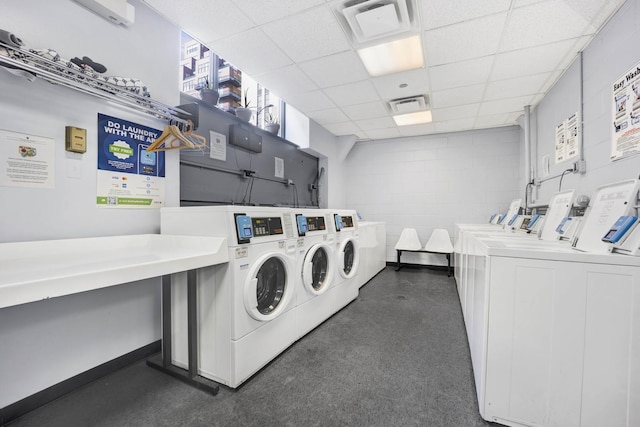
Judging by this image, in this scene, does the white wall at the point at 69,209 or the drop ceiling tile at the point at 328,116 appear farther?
the drop ceiling tile at the point at 328,116

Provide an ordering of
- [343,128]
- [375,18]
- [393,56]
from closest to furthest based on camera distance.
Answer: [375,18] → [393,56] → [343,128]

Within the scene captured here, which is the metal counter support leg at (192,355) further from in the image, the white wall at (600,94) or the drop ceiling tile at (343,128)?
the drop ceiling tile at (343,128)

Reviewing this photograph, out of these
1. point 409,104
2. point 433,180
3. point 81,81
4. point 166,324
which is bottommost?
point 166,324

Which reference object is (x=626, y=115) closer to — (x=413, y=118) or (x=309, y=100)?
(x=413, y=118)

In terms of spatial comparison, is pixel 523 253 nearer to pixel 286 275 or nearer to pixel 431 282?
pixel 286 275

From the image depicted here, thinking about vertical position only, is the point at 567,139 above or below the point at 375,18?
below

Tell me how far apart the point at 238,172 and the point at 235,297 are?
1.76 m

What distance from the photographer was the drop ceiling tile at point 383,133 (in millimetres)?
4609

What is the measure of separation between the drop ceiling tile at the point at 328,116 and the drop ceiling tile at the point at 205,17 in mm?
1805

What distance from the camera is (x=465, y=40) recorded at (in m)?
2.19

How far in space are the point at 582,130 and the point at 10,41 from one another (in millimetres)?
3828

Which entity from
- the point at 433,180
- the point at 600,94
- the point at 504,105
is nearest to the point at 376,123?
the point at 433,180

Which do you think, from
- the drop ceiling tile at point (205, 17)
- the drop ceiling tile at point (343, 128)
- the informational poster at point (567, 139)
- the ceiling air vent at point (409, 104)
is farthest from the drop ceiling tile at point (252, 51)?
the informational poster at point (567, 139)

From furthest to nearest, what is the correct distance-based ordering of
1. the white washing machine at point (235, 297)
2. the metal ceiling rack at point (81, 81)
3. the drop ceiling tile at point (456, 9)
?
the drop ceiling tile at point (456, 9), the white washing machine at point (235, 297), the metal ceiling rack at point (81, 81)
